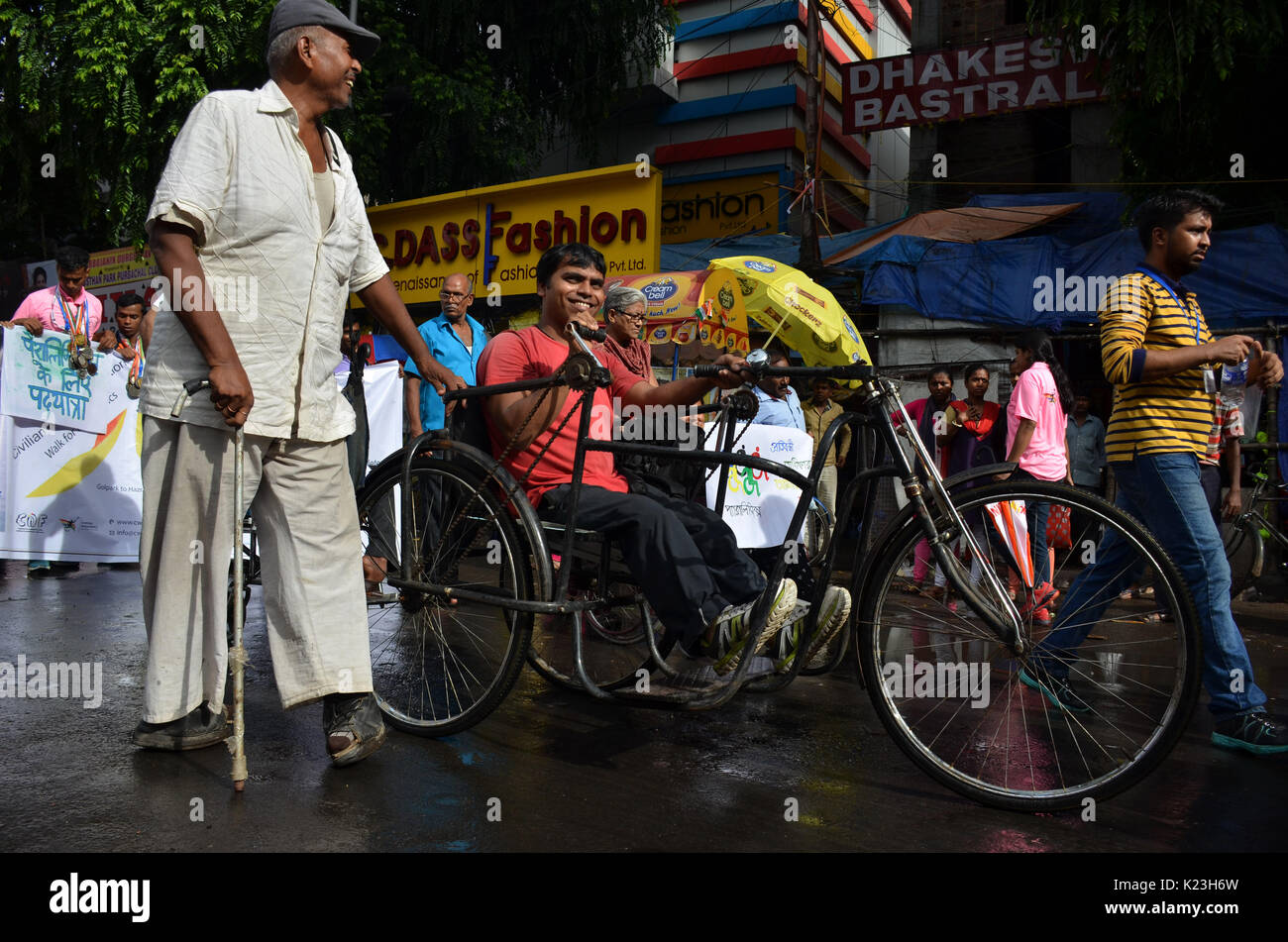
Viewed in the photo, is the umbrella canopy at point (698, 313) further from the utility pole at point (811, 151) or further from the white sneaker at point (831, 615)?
the white sneaker at point (831, 615)

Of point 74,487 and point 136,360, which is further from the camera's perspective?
point 136,360

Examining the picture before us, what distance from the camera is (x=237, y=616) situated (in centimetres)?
280

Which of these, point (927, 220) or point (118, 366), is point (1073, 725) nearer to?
point (118, 366)

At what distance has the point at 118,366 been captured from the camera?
816 cm

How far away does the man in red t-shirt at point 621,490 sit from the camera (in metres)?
3.11

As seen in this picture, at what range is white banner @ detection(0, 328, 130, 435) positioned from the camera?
7535mm

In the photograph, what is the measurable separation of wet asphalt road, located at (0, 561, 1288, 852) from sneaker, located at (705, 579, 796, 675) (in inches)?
14.6

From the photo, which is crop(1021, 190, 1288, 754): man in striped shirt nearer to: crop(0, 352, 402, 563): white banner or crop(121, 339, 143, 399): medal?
crop(0, 352, 402, 563): white banner

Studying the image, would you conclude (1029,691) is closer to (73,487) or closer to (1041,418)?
(1041,418)

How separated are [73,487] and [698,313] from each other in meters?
5.17

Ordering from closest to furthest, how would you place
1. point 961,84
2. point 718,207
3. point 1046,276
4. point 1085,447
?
point 1085,447
point 1046,276
point 961,84
point 718,207

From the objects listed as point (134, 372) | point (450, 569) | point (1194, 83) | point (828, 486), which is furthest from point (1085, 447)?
point (134, 372)
